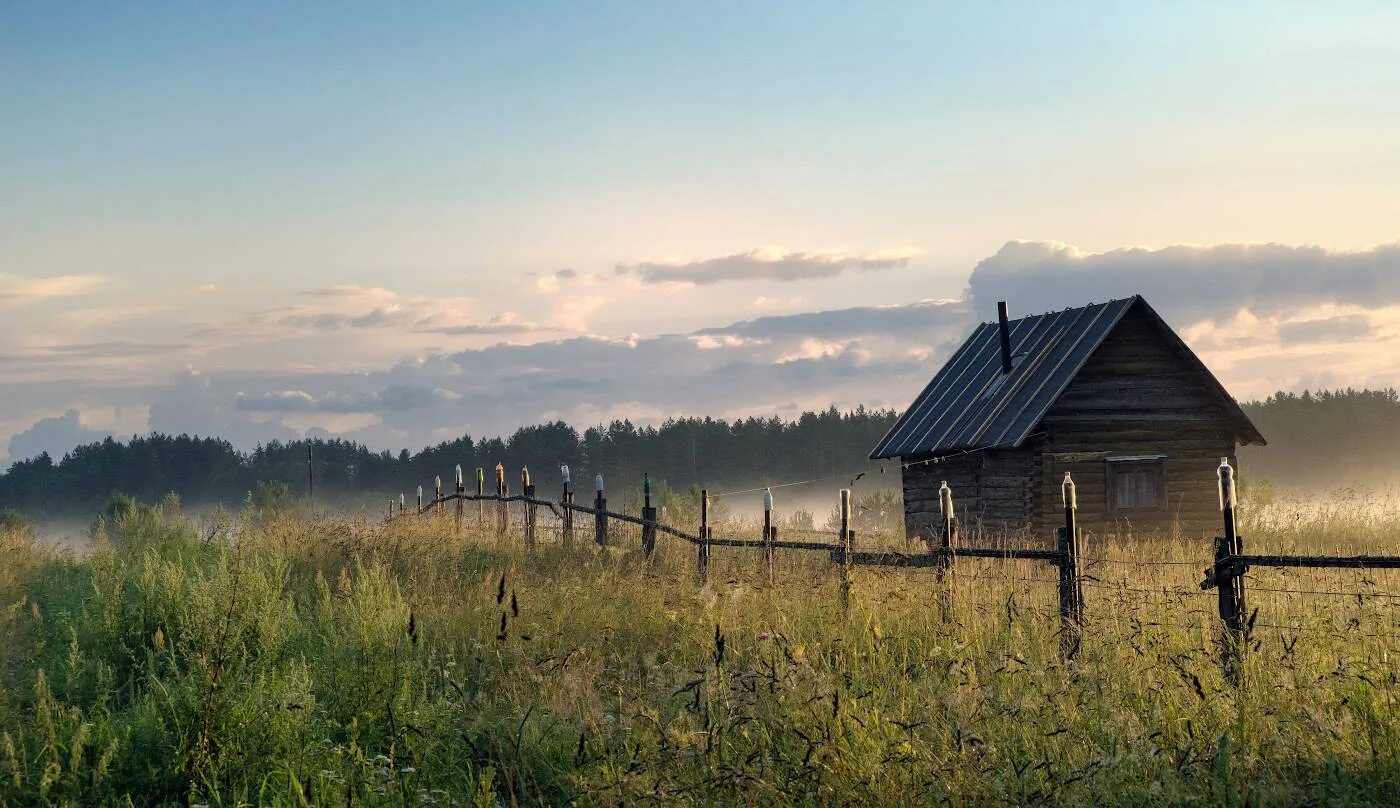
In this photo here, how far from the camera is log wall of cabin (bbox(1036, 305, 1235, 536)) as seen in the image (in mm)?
22781

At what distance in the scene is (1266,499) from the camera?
29109 millimetres

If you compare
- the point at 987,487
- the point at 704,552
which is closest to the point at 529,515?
the point at 704,552

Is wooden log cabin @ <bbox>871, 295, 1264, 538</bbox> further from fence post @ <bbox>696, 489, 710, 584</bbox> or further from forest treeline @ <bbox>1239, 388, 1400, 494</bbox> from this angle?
forest treeline @ <bbox>1239, 388, 1400, 494</bbox>

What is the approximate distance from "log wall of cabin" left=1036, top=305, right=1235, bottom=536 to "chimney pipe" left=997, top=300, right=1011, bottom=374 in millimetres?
2032

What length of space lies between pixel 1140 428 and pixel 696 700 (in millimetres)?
20066

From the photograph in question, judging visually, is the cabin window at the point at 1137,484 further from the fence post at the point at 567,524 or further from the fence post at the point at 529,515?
the fence post at the point at 529,515

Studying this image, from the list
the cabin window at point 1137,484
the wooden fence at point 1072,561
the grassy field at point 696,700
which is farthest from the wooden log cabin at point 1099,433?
the grassy field at point 696,700

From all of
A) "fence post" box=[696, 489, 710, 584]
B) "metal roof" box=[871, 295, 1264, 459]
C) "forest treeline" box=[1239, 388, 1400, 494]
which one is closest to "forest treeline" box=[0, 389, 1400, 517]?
"forest treeline" box=[1239, 388, 1400, 494]

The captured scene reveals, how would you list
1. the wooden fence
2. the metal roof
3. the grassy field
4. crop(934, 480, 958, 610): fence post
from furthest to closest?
the metal roof < crop(934, 480, 958, 610): fence post < the wooden fence < the grassy field

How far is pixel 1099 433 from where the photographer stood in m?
23.0

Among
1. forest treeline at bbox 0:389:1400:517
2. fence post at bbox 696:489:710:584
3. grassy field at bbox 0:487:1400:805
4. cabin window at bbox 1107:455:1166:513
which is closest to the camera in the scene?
grassy field at bbox 0:487:1400:805

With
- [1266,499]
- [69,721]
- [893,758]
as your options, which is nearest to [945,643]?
[893,758]

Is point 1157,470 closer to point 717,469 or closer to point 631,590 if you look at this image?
point 631,590

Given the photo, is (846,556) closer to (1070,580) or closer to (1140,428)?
(1070,580)
